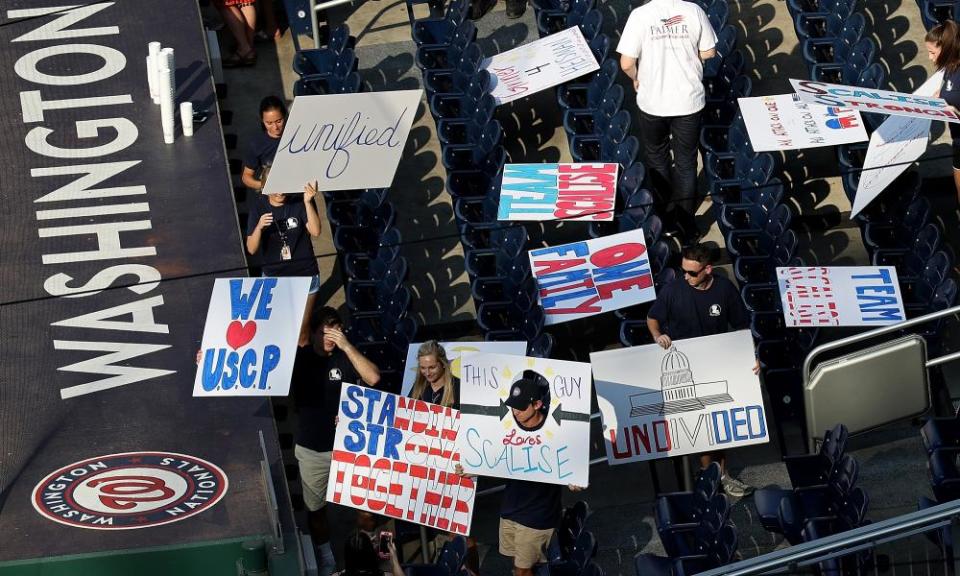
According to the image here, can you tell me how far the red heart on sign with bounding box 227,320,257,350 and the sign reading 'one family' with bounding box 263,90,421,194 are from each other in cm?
119

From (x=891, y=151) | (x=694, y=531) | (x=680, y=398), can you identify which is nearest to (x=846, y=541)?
(x=694, y=531)

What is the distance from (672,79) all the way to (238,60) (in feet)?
12.1

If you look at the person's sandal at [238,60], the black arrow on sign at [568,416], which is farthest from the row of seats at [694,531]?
the person's sandal at [238,60]

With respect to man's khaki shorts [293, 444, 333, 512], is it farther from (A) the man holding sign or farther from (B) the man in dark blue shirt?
(B) the man in dark blue shirt

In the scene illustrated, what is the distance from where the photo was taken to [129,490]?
11508 mm

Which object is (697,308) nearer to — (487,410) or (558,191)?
Answer: (487,410)

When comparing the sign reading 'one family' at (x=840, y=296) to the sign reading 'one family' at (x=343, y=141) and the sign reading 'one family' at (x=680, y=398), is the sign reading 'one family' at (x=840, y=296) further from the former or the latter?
the sign reading 'one family' at (x=343, y=141)

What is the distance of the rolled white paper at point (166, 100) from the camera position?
13805 millimetres

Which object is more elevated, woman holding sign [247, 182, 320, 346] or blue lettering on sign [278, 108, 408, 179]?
blue lettering on sign [278, 108, 408, 179]

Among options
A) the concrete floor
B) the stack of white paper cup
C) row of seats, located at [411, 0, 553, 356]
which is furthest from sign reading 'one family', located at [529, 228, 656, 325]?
the stack of white paper cup

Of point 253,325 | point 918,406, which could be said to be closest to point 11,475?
point 253,325

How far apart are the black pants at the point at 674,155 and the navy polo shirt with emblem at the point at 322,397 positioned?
3.29 metres

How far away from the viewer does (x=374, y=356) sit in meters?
12.4

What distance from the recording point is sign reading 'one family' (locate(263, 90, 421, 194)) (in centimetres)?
1264
